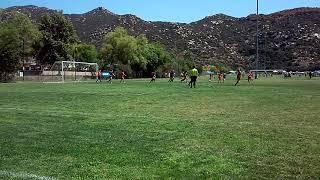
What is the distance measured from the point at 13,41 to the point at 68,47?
22779 millimetres

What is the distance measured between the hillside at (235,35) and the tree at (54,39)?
138 ft

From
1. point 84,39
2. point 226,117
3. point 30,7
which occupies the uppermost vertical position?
point 30,7

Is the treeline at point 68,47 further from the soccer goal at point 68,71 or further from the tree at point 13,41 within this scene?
the soccer goal at point 68,71

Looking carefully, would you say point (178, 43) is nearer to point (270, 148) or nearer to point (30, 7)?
point (30, 7)

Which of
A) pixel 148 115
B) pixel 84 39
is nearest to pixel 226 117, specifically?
pixel 148 115

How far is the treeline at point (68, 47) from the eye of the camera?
265ft

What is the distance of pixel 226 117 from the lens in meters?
16.0

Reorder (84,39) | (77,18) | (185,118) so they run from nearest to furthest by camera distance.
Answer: (185,118) → (84,39) → (77,18)

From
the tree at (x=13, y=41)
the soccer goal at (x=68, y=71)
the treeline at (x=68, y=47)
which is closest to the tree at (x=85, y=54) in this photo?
the treeline at (x=68, y=47)

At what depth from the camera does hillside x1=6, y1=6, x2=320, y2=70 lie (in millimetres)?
149875

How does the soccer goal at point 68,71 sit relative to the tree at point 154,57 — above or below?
below

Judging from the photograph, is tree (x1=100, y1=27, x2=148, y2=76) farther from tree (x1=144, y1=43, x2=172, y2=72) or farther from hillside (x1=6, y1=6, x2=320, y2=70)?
hillside (x1=6, y1=6, x2=320, y2=70)

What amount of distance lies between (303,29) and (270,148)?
15226 cm

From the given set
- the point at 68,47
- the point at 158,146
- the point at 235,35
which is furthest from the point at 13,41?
the point at 235,35
